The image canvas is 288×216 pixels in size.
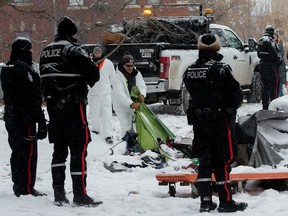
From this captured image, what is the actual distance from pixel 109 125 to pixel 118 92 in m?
1.02

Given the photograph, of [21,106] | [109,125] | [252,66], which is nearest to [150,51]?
[109,125]

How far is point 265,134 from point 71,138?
258 centimetres

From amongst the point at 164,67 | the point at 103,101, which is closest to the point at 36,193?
the point at 103,101

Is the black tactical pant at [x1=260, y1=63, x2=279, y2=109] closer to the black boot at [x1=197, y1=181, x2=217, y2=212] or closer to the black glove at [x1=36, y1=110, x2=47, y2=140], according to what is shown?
the black glove at [x1=36, y1=110, x2=47, y2=140]

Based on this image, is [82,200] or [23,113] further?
[23,113]

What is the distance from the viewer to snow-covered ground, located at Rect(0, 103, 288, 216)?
260 inches

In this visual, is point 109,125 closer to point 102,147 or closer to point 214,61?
point 102,147

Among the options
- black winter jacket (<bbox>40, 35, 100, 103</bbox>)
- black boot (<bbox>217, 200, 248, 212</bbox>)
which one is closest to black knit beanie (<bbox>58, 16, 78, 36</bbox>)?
black winter jacket (<bbox>40, 35, 100, 103</bbox>)

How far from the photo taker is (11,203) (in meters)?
6.78

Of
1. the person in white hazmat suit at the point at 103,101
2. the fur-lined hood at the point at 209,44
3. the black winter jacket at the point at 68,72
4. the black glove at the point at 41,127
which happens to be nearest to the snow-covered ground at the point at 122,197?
the black glove at the point at 41,127

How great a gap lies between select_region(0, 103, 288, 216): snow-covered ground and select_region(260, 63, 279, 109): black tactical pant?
489 centimetres

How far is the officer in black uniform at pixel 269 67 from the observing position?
13875 millimetres

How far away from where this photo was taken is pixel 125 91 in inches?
421

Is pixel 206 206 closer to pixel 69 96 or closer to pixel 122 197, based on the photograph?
pixel 122 197
